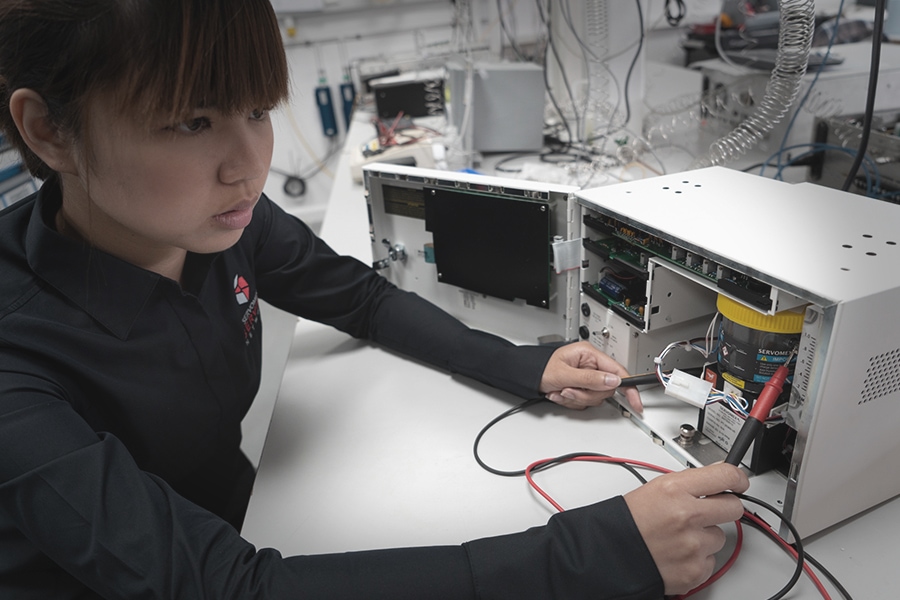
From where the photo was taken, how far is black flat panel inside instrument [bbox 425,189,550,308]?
36.9 inches

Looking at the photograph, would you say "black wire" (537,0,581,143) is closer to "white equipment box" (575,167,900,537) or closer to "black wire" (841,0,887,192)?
"black wire" (841,0,887,192)

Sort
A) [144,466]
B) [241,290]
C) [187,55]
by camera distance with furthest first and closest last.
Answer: [241,290] < [144,466] < [187,55]

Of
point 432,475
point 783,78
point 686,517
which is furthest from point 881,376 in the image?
point 783,78

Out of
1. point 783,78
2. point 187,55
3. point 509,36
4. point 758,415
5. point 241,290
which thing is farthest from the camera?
point 509,36

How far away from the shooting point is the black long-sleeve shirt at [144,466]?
1.72ft

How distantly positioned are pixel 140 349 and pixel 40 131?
261mm

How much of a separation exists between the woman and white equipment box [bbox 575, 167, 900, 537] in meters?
0.13

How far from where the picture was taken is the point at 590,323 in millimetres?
941

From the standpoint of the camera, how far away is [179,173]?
58 centimetres

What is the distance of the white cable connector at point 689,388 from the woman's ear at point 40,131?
0.70 metres

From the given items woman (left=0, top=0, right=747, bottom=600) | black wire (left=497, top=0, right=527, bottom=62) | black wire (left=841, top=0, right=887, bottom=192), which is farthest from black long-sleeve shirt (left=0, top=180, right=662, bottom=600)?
black wire (left=497, top=0, right=527, bottom=62)

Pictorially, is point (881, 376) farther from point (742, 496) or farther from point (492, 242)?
point (492, 242)

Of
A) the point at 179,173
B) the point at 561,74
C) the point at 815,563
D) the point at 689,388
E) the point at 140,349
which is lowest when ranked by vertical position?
the point at 815,563

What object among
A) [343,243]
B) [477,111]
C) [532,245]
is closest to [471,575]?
[532,245]
